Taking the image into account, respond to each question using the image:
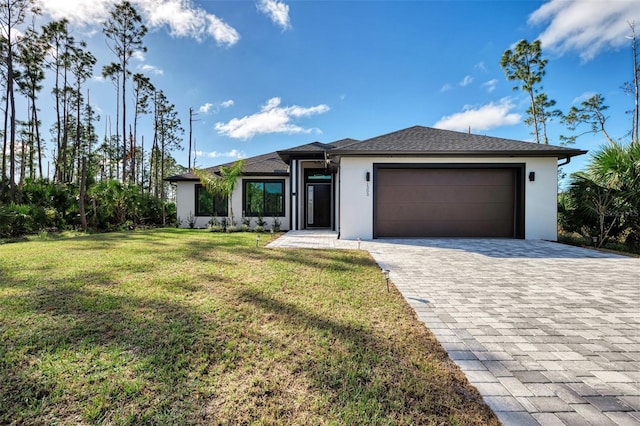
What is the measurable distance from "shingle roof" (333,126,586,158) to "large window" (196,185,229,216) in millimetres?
7029

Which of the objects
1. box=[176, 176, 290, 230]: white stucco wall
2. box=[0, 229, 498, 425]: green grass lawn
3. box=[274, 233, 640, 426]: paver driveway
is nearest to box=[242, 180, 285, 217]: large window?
box=[176, 176, 290, 230]: white stucco wall

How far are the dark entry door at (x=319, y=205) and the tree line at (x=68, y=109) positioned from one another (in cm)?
777

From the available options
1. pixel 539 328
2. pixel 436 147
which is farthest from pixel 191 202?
pixel 539 328

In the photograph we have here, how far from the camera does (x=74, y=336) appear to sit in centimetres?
246

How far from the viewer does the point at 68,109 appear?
17031mm

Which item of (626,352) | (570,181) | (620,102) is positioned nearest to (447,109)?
(620,102)

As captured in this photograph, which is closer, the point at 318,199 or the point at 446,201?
the point at 446,201

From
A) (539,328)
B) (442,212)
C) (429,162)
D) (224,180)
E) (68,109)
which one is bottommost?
(539,328)

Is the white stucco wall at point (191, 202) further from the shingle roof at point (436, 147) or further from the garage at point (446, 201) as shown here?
the garage at point (446, 201)

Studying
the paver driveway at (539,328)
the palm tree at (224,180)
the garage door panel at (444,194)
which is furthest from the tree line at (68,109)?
the paver driveway at (539,328)

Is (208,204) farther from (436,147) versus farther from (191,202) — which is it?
(436,147)

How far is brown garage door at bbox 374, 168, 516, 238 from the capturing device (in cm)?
930

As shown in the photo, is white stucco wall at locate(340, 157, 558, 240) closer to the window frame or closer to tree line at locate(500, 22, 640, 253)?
tree line at locate(500, 22, 640, 253)

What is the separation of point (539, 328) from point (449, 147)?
24.6ft
